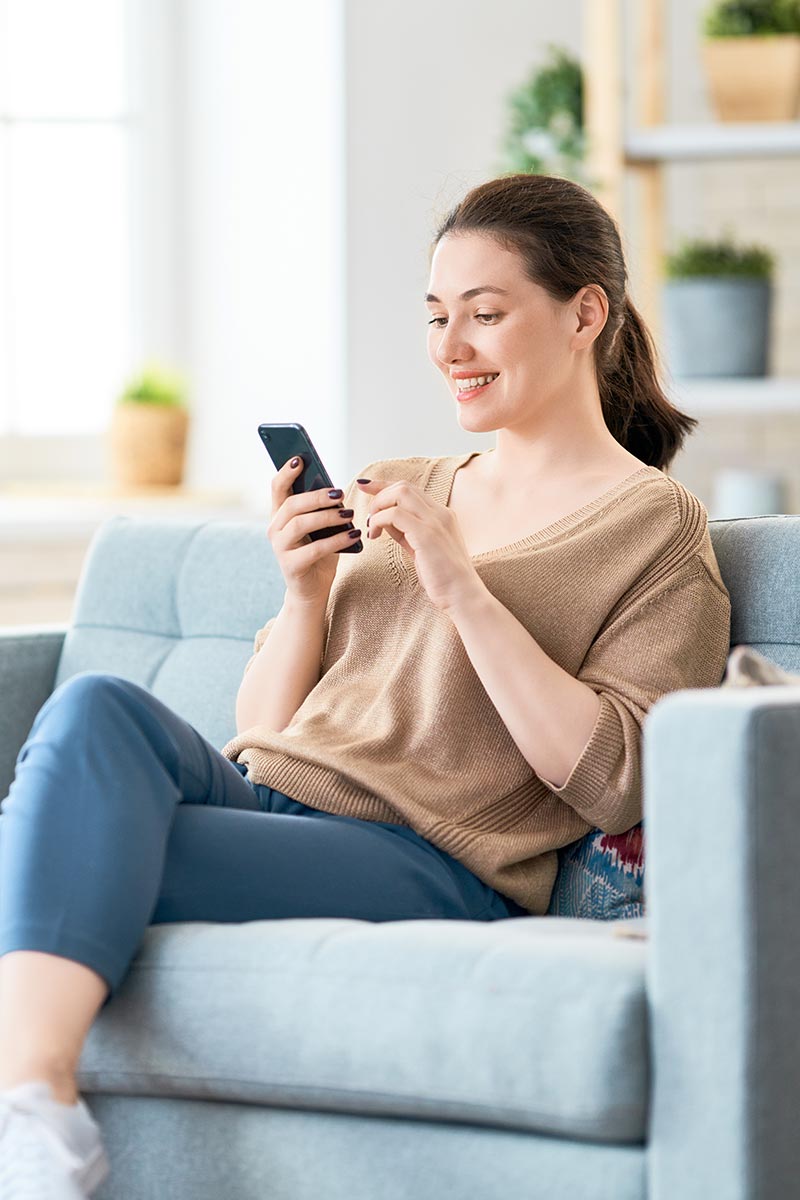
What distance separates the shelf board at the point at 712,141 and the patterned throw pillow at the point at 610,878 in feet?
5.96

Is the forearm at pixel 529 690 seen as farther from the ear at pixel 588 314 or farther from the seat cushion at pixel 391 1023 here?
the ear at pixel 588 314

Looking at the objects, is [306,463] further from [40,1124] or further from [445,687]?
[40,1124]

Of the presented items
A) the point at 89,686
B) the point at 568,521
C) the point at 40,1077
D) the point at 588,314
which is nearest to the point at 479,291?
the point at 588,314

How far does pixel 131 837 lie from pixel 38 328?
2.59 m

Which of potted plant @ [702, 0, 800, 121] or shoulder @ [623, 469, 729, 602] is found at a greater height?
potted plant @ [702, 0, 800, 121]

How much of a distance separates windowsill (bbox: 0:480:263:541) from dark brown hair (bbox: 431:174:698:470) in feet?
5.04

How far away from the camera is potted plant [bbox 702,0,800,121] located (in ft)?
10.6

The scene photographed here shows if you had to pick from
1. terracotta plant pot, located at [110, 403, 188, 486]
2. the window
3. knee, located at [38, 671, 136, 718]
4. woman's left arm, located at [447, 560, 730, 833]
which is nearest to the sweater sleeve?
woman's left arm, located at [447, 560, 730, 833]

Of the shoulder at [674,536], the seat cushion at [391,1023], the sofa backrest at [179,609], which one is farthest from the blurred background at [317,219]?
the seat cushion at [391,1023]

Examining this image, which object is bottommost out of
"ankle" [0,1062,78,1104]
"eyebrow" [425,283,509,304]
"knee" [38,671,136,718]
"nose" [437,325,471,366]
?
"ankle" [0,1062,78,1104]

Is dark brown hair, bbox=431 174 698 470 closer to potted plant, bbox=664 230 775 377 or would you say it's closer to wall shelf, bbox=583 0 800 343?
wall shelf, bbox=583 0 800 343

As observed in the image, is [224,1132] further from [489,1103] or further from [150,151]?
[150,151]

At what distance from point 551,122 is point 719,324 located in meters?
0.55

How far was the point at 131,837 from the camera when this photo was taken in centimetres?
150
